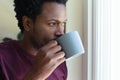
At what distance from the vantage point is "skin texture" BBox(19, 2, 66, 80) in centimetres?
78

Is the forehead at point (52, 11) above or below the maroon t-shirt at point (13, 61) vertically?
above

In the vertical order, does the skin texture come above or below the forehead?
below

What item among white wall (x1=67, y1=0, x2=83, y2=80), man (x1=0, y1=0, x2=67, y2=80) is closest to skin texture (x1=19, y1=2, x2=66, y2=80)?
man (x1=0, y1=0, x2=67, y2=80)

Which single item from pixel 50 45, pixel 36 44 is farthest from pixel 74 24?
pixel 50 45

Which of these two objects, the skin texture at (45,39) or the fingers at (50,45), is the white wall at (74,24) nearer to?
the skin texture at (45,39)

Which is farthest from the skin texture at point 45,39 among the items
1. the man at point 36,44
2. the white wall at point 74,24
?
the white wall at point 74,24

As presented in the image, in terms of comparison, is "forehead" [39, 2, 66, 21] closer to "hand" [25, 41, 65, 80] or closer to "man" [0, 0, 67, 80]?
"man" [0, 0, 67, 80]

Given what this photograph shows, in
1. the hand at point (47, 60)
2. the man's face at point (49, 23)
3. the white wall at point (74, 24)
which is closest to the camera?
the hand at point (47, 60)

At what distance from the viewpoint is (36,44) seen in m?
0.95

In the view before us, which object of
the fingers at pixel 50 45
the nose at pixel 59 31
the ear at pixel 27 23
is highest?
the ear at pixel 27 23

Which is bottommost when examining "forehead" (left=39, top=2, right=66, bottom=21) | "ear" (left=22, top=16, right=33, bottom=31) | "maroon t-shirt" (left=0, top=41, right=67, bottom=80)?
"maroon t-shirt" (left=0, top=41, right=67, bottom=80)

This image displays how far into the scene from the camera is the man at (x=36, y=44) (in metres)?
0.79

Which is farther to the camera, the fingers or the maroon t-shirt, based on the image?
the maroon t-shirt
